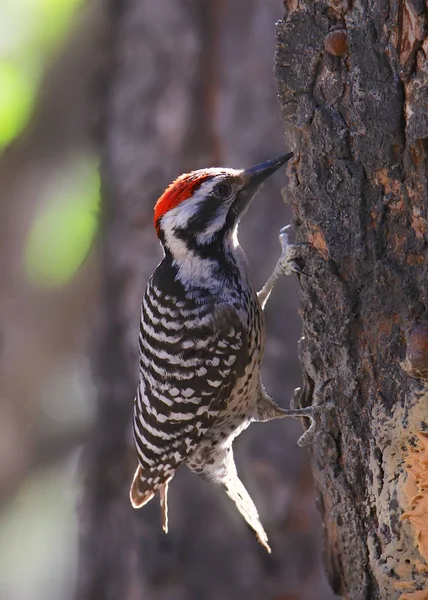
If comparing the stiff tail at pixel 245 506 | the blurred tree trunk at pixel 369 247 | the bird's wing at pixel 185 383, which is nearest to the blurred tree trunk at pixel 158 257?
the stiff tail at pixel 245 506

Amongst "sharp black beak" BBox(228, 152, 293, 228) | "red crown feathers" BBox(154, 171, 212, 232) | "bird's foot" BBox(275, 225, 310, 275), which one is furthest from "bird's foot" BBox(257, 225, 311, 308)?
"red crown feathers" BBox(154, 171, 212, 232)

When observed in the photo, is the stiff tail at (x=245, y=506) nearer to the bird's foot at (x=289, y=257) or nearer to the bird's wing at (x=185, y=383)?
the bird's wing at (x=185, y=383)

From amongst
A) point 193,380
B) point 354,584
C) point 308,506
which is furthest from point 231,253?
point 308,506

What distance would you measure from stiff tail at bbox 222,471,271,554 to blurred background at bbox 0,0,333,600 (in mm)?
425

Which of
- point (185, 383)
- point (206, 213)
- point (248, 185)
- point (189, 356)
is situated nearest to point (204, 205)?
point (206, 213)

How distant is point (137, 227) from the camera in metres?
5.25

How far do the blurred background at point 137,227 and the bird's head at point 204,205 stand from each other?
0.88 meters

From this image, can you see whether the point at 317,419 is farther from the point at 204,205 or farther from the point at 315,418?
the point at 204,205

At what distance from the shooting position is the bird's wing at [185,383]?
12.7 feet

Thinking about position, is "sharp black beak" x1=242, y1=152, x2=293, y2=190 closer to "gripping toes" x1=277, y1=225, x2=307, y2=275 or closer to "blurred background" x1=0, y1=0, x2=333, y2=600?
"gripping toes" x1=277, y1=225, x2=307, y2=275

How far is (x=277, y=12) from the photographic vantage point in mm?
4887

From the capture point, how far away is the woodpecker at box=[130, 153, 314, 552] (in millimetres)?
3850

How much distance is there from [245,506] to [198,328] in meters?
1.03

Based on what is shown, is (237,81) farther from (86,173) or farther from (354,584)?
(354,584)
